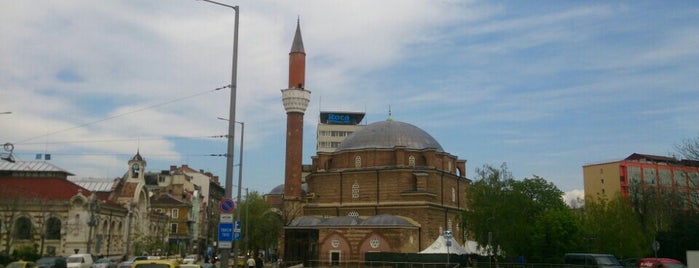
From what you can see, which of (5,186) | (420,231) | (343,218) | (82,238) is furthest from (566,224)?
(5,186)

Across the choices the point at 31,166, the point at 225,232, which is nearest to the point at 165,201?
the point at 31,166

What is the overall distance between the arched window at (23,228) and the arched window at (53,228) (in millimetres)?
1319

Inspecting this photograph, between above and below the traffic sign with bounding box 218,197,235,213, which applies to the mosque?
above

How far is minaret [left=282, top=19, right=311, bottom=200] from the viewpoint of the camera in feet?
192

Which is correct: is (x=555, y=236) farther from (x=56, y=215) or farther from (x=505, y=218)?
(x=56, y=215)

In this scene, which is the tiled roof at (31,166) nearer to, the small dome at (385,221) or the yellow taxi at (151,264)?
the small dome at (385,221)

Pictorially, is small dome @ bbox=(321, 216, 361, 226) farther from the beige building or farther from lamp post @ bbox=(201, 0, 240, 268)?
lamp post @ bbox=(201, 0, 240, 268)

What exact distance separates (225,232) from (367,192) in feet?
135

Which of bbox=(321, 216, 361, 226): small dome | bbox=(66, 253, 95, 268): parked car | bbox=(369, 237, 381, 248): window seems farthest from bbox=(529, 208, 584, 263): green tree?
bbox=(66, 253, 95, 268): parked car

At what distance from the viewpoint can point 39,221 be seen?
48.9 metres

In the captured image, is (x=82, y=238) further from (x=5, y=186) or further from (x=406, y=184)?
(x=406, y=184)

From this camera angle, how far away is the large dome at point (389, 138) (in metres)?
59.2

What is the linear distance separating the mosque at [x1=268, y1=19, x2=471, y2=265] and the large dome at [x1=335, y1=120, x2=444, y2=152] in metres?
0.09

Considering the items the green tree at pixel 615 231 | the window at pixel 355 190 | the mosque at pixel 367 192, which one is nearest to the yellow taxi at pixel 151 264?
the mosque at pixel 367 192
